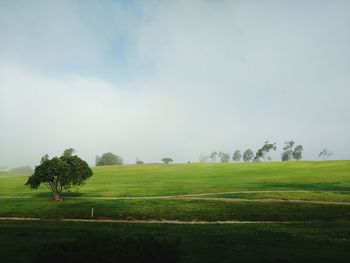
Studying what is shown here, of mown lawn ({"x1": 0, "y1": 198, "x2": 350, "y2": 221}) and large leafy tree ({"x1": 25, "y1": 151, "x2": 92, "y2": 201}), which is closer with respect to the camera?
mown lawn ({"x1": 0, "y1": 198, "x2": 350, "y2": 221})

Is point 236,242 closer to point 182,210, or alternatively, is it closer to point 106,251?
point 106,251

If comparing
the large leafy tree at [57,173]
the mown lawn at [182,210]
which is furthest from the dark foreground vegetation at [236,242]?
the large leafy tree at [57,173]

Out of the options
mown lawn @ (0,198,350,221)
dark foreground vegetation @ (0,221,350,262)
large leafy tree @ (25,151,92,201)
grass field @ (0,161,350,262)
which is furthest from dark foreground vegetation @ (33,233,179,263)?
large leafy tree @ (25,151,92,201)

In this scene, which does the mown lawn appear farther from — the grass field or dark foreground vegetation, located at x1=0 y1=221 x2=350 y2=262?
dark foreground vegetation, located at x1=0 y1=221 x2=350 y2=262

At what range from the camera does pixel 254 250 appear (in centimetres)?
2247

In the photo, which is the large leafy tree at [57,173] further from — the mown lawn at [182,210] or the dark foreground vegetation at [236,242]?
the dark foreground vegetation at [236,242]

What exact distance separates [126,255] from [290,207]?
123 feet

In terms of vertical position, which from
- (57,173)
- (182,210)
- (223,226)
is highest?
(57,173)

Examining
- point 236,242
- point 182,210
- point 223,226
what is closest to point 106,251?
point 236,242

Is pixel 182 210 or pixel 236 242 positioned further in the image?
pixel 182 210

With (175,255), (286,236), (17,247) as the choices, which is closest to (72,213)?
(17,247)

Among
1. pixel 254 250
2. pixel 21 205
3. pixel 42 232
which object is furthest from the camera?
pixel 21 205

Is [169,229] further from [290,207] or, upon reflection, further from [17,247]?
[290,207]

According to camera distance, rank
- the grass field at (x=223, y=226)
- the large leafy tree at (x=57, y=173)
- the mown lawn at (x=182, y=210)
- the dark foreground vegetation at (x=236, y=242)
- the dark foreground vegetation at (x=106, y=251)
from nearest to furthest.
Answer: the dark foreground vegetation at (x=106, y=251)
the dark foreground vegetation at (x=236, y=242)
the grass field at (x=223, y=226)
the mown lawn at (x=182, y=210)
the large leafy tree at (x=57, y=173)
